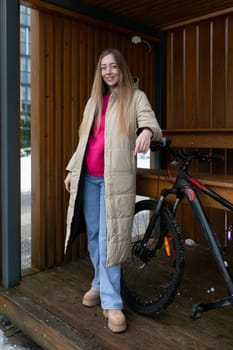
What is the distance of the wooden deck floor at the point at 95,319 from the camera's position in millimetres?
2051

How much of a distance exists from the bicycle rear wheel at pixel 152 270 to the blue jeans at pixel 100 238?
0.17m

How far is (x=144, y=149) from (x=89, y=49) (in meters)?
1.65

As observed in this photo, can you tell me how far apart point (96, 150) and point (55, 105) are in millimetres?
1074

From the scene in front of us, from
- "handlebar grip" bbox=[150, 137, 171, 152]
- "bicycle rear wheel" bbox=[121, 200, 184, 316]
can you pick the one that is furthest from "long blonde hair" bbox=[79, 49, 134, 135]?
"bicycle rear wheel" bbox=[121, 200, 184, 316]

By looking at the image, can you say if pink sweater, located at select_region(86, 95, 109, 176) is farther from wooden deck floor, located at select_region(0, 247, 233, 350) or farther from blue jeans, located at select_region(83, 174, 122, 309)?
wooden deck floor, located at select_region(0, 247, 233, 350)

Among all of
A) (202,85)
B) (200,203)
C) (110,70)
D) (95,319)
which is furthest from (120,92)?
(202,85)

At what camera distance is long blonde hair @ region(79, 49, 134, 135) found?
6.99ft

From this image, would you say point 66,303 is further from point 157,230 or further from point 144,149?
point 144,149

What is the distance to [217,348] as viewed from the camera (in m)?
1.99

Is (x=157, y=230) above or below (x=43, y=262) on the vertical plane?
above

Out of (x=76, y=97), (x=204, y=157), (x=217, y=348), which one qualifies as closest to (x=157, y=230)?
(x=204, y=157)

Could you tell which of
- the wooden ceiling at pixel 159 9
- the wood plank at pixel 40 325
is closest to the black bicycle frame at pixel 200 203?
the wood plank at pixel 40 325

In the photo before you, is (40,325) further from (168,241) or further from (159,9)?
(159,9)

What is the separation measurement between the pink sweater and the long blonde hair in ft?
0.13
